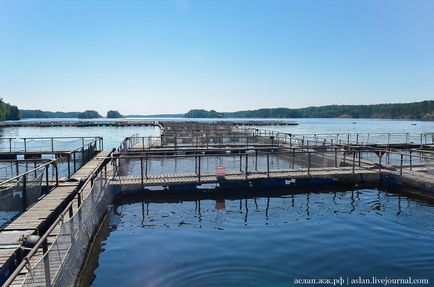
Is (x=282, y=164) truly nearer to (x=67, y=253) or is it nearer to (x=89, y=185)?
(x=89, y=185)

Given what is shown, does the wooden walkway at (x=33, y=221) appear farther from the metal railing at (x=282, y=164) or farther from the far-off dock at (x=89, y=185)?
the metal railing at (x=282, y=164)

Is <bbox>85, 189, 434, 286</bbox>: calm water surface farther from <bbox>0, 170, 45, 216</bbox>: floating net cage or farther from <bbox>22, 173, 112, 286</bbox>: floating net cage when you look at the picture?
<bbox>0, 170, 45, 216</bbox>: floating net cage

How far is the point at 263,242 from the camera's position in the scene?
11961mm

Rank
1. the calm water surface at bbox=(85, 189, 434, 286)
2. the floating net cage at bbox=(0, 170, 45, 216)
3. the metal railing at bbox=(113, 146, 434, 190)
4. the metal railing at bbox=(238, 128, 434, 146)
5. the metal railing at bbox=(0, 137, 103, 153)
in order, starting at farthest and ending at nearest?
the metal railing at bbox=(238, 128, 434, 146), the metal railing at bbox=(0, 137, 103, 153), the metal railing at bbox=(113, 146, 434, 190), the floating net cage at bbox=(0, 170, 45, 216), the calm water surface at bbox=(85, 189, 434, 286)

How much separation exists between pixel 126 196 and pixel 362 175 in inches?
463

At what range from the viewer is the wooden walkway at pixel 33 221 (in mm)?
8352

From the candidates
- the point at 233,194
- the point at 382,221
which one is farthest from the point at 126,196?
the point at 382,221

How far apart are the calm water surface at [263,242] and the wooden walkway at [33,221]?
177 centimetres

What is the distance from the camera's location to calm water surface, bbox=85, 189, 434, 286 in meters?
9.64

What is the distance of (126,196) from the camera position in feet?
59.6

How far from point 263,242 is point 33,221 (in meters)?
6.60

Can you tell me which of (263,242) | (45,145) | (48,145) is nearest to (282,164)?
(263,242)

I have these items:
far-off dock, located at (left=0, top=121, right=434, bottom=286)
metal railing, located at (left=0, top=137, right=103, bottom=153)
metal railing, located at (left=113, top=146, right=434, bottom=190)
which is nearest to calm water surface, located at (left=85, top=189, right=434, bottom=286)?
far-off dock, located at (left=0, top=121, right=434, bottom=286)

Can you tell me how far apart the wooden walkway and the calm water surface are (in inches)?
69.5
